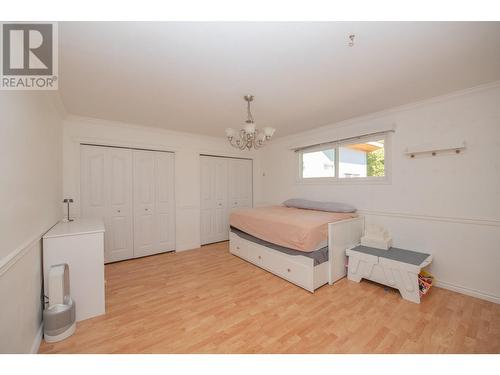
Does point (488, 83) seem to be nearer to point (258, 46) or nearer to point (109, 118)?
point (258, 46)

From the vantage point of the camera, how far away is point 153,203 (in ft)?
12.7

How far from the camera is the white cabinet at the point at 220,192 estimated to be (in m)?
4.50

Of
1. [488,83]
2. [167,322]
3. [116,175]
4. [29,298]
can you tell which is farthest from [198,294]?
[488,83]

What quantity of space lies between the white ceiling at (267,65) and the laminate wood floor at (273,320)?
7.72 ft

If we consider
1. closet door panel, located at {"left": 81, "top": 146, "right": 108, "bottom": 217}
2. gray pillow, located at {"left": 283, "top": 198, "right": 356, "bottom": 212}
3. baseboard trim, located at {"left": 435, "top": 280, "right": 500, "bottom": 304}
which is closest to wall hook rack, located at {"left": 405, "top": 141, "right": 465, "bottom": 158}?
gray pillow, located at {"left": 283, "top": 198, "right": 356, "bottom": 212}

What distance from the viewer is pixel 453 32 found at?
1457mm

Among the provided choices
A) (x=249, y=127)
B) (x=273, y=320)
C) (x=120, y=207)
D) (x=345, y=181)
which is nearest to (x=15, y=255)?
(x=273, y=320)

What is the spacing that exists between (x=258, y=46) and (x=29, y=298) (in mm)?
2595

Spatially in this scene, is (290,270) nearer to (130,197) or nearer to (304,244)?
(304,244)

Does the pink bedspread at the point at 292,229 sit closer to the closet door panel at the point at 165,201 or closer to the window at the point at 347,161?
the window at the point at 347,161

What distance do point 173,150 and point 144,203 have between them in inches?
45.0

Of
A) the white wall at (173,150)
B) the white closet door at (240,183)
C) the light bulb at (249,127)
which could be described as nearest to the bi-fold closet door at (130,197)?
the white wall at (173,150)
